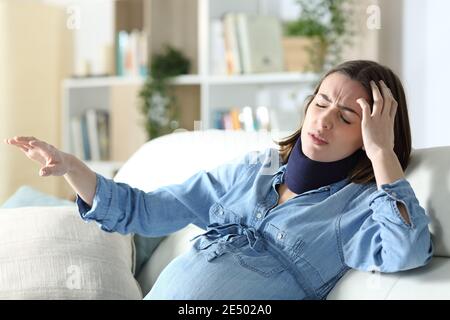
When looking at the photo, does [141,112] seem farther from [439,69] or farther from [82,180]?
[82,180]

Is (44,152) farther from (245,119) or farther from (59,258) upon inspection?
(245,119)

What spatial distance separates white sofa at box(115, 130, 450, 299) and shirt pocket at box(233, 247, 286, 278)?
0.36 feet

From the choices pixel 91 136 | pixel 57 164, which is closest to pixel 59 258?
pixel 57 164

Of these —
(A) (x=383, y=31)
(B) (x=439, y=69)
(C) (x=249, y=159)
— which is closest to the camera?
(C) (x=249, y=159)

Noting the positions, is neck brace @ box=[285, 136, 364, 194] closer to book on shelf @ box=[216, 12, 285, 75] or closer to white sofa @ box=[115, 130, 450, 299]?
white sofa @ box=[115, 130, 450, 299]

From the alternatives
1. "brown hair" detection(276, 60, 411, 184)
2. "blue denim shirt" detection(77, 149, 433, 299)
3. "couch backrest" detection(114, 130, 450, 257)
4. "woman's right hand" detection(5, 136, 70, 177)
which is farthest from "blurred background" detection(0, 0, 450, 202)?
"woman's right hand" detection(5, 136, 70, 177)

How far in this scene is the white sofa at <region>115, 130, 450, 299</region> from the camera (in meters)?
1.22

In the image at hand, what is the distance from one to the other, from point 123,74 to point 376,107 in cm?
251

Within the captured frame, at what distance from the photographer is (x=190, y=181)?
4.93ft

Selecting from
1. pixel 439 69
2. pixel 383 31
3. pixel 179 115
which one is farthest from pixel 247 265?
pixel 179 115

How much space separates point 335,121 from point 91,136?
259 cm

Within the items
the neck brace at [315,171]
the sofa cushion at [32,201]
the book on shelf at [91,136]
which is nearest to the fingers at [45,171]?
the neck brace at [315,171]

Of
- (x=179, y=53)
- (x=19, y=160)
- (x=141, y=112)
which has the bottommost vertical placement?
(x=19, y=160)

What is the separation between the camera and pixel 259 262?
1.29 metres
